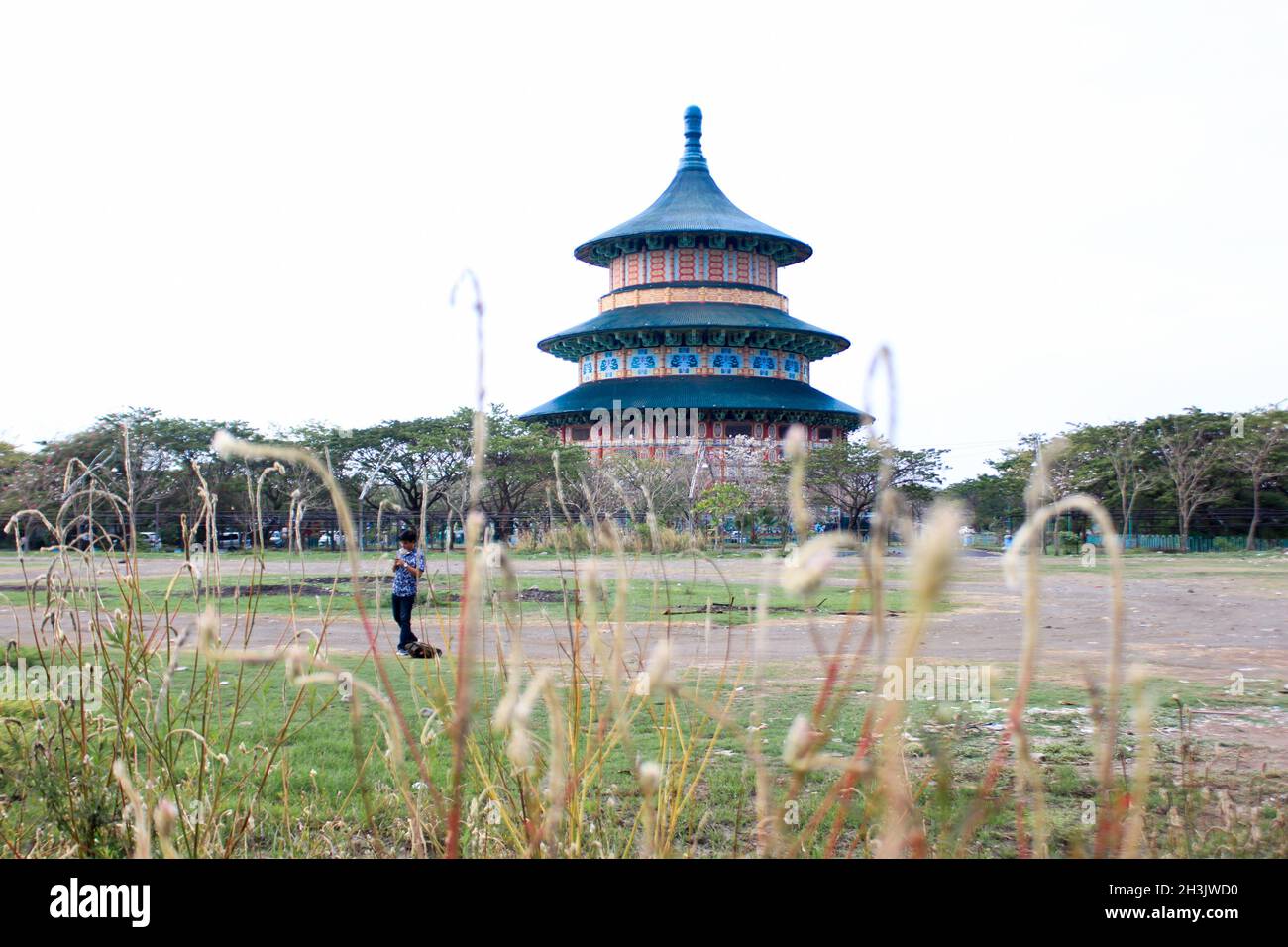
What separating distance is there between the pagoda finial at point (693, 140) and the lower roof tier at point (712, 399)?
39.1 ft

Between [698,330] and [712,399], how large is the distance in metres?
2.91

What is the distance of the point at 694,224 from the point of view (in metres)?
39.2

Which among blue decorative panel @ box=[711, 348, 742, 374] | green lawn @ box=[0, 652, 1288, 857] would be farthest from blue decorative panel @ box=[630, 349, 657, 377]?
green lawn @ box=[0, 652, 1288, 857]

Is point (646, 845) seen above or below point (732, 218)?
below

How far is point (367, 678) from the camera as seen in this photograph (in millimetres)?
6578

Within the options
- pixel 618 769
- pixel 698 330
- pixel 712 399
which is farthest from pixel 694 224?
pixel 618 769

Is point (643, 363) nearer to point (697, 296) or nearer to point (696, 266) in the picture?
point (697, 296)

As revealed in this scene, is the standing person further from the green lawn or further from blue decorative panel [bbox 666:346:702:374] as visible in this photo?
blue decorative panel [bbox 666:346:702:374]

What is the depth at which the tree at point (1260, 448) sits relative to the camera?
94.6 ft

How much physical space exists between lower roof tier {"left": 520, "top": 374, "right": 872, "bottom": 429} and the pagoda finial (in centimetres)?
1193

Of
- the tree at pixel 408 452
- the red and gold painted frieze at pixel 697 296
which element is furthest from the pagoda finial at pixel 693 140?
the tree at pixel 408 452
